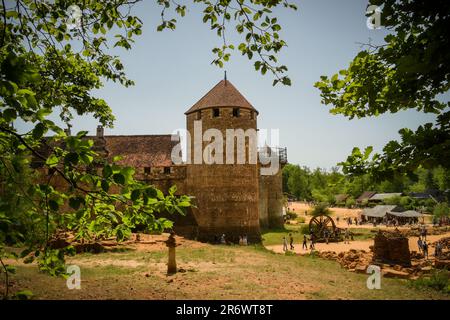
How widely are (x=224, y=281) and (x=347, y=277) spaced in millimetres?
6058

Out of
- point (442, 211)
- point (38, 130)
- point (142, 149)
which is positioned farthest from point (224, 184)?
point (442, 211)

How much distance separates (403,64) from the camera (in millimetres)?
2770

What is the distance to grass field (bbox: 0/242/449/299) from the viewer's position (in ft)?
31.1

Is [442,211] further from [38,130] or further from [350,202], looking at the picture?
[38,130]

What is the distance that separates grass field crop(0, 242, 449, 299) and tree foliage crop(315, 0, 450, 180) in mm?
7180

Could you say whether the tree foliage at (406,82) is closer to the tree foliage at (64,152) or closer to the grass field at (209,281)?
the tree foliage at (64,152)

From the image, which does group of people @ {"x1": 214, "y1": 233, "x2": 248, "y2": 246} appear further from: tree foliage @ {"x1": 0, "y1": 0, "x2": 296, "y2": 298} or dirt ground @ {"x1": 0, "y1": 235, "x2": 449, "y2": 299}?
tree foliage @ {"x1": 0, "y1": 0, "x2": 296, "y2": 298}

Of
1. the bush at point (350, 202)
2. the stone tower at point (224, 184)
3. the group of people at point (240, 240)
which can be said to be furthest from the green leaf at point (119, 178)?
the bush at point (350, 202)

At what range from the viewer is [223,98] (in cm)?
2536

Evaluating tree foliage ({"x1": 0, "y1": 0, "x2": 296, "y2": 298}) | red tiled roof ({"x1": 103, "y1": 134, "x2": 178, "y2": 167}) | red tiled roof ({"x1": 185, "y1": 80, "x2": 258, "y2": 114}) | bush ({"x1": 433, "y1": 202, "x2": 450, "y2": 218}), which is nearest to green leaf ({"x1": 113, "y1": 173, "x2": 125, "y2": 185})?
tree foliage ({"x1": 0, "y1": 0, "x2": 296, "y2": 298})

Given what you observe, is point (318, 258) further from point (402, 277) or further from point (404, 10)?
point (404, 10)

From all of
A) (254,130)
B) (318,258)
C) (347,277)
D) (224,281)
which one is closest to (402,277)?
(347,277)

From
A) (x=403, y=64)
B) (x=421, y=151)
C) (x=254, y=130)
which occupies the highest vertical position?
(x=254, y=130)
